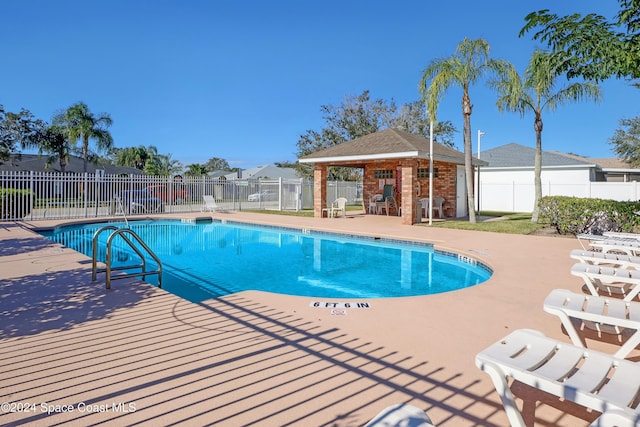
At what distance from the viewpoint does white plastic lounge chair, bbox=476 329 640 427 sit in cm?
177

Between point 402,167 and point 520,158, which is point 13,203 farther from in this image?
point 520,158

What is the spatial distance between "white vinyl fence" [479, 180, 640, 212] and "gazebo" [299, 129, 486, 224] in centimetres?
686

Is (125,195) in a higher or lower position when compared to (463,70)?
lower

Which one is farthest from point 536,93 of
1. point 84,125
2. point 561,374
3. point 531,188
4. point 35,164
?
point 35,164

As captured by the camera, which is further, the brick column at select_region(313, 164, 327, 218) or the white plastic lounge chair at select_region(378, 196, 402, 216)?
the white plastic lounge chair at select_region(378, 196, 402, 216)

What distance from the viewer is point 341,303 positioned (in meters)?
4.99

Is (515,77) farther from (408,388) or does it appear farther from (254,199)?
(254,199)

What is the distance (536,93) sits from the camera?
46.2ft

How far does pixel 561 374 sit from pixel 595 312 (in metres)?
1.46

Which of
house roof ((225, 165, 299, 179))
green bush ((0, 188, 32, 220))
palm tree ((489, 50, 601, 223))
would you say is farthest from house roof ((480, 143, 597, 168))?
green bush ((0, 188, 32, 220))

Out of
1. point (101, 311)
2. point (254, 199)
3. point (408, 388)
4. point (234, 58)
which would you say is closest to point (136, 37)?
point (234, 58)

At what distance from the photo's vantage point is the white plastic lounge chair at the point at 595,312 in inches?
113

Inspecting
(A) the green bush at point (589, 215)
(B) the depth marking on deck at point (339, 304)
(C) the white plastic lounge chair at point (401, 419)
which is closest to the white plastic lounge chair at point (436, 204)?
(A) the green bush at point (589, 215)

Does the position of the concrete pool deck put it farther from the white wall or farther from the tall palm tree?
the tall palm tree
